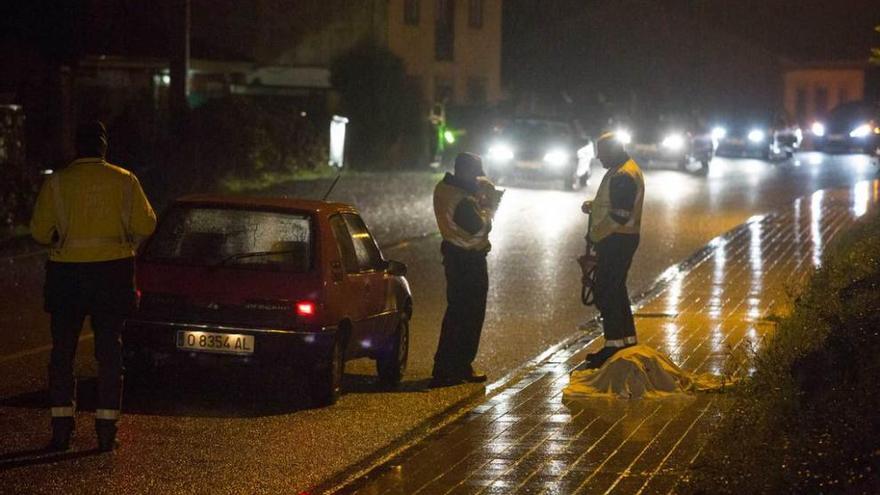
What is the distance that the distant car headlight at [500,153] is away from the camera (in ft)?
121

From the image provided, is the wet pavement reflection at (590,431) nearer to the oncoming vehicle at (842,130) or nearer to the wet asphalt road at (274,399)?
the wet asphalt road at (274,399)

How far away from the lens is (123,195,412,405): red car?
1069cm

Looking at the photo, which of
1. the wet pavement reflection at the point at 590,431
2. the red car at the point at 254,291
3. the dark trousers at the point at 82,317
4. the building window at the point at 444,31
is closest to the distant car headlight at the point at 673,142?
the building window at the point at 444,31

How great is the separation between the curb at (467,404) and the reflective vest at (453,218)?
1051 mm

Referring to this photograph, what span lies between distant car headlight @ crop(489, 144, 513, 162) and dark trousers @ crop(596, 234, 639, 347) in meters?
23.9

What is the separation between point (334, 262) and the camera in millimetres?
11180

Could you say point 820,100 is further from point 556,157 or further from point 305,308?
point 305,308

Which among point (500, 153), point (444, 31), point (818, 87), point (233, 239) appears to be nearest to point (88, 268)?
point (233, 239)

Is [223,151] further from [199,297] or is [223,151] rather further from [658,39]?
[658,39]

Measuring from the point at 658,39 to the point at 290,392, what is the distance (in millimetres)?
61289

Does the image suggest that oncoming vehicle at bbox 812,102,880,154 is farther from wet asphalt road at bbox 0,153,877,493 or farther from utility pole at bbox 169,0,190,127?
wet asphalt road at bbox 0,153,877,493

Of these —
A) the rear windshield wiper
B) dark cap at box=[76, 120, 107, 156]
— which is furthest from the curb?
dark cap at box=[76, 120, 107, 156]

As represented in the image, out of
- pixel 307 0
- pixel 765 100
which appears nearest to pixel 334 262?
pixel 307 0

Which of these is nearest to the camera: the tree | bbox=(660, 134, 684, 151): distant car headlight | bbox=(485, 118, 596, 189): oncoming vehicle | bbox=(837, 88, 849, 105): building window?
bbox=(485, 118, 596, 189): oncoming vehicle
